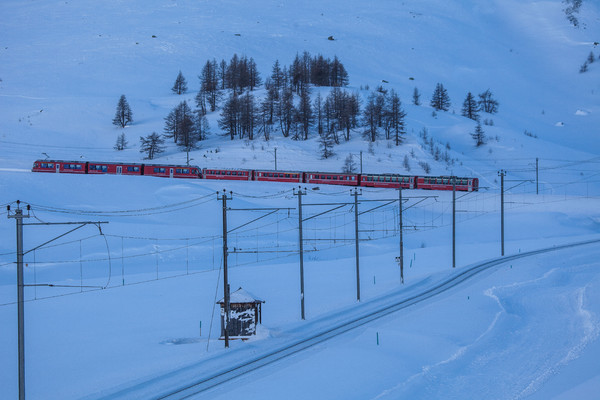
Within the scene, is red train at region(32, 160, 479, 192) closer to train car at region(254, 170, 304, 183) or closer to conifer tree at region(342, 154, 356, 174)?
train car at region(254, 170, 304, 183)

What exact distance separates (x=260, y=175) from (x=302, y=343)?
45476 mm

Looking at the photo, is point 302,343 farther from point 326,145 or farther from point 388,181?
point 326,145

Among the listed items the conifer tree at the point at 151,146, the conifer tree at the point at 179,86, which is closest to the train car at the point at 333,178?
the conifer tree at the point at 151,146

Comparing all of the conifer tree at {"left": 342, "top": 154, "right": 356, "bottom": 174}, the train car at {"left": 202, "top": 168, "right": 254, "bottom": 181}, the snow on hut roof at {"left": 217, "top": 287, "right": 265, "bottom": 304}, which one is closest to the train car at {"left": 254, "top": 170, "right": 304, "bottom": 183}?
the train car at {"left": 202, "top": 168, "right": 254, "bottom": 181}

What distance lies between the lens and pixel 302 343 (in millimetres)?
28141

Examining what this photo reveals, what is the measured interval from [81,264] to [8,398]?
76.0ft

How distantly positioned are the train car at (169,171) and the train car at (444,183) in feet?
86.1

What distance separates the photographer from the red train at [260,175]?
7044cm

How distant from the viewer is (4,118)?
99.2 meters

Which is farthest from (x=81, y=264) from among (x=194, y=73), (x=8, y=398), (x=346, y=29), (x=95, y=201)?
(x=346, y=29)

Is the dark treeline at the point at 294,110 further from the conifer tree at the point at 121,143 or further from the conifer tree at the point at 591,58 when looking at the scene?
the conifer tree at the point at 591,58

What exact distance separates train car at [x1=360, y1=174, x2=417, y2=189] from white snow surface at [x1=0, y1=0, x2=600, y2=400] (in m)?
0.89

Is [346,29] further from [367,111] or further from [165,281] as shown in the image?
[165,281]

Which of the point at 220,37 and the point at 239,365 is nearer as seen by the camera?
the point at 239,365
